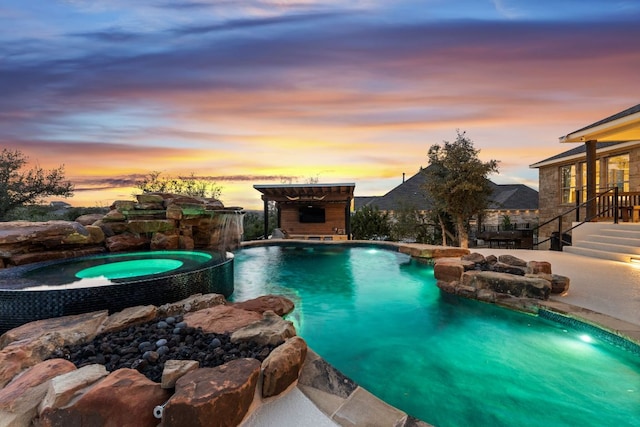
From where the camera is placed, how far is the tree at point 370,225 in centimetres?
1692

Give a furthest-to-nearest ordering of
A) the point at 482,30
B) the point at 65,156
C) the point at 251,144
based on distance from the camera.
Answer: the point at 251,144, the point at 65,156, the point at 482,30

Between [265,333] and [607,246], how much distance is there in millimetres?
9539

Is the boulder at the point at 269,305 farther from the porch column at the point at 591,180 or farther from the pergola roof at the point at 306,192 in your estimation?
the porch column at the point at 591,180

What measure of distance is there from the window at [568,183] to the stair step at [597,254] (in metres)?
5.51

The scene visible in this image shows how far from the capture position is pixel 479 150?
37.2ft

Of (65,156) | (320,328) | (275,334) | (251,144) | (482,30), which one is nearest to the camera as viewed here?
(275,334)

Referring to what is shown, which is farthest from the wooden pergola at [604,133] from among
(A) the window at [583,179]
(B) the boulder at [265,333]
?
(B) the boulder at [265,333]

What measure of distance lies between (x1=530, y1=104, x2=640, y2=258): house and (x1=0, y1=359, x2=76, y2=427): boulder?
37.6 ft

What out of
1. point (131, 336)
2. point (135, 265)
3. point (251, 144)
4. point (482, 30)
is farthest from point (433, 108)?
point (131, 336)

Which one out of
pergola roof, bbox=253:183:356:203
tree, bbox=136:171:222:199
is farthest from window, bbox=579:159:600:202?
tree, bbox=136:171:222:199

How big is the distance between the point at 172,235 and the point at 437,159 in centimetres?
989

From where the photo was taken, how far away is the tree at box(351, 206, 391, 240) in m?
16.9

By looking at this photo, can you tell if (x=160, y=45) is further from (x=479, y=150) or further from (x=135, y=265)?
(x=479, y=150)

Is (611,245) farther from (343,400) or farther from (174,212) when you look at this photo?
(174,212)
